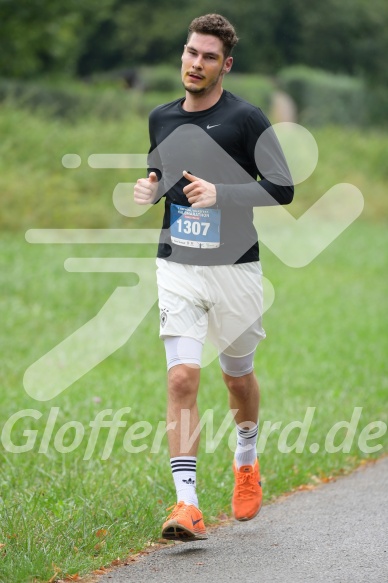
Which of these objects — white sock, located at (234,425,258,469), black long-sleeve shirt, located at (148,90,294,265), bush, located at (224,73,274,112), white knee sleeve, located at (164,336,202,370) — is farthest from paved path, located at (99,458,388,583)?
bush, located at (224,73,274,112)

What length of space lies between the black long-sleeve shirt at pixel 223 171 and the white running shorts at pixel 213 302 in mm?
54

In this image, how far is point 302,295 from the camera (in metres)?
18.0

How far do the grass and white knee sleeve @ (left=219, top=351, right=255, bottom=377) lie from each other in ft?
2.66

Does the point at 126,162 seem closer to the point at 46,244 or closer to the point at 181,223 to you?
the point at 46,244

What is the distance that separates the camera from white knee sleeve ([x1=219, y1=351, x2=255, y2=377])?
5957 millimetres

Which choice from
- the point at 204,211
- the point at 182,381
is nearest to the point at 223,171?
the point at 204,211

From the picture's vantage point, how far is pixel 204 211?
5633 millimetres

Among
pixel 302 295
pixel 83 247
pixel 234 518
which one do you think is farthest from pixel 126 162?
pixel 234 518

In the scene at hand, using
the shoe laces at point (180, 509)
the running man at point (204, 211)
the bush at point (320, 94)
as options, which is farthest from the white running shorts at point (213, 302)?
the bush at point (320, 94)

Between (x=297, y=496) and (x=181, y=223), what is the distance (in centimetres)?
217

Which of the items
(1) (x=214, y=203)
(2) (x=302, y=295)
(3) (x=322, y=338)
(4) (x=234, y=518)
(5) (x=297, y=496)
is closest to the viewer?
(1) (x=214, y=203)

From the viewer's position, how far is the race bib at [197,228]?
5621 millimetres

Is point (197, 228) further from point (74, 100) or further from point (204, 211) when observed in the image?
point (74, 100)

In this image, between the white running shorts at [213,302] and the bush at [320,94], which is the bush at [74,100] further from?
the white running shorts at [213,302]
